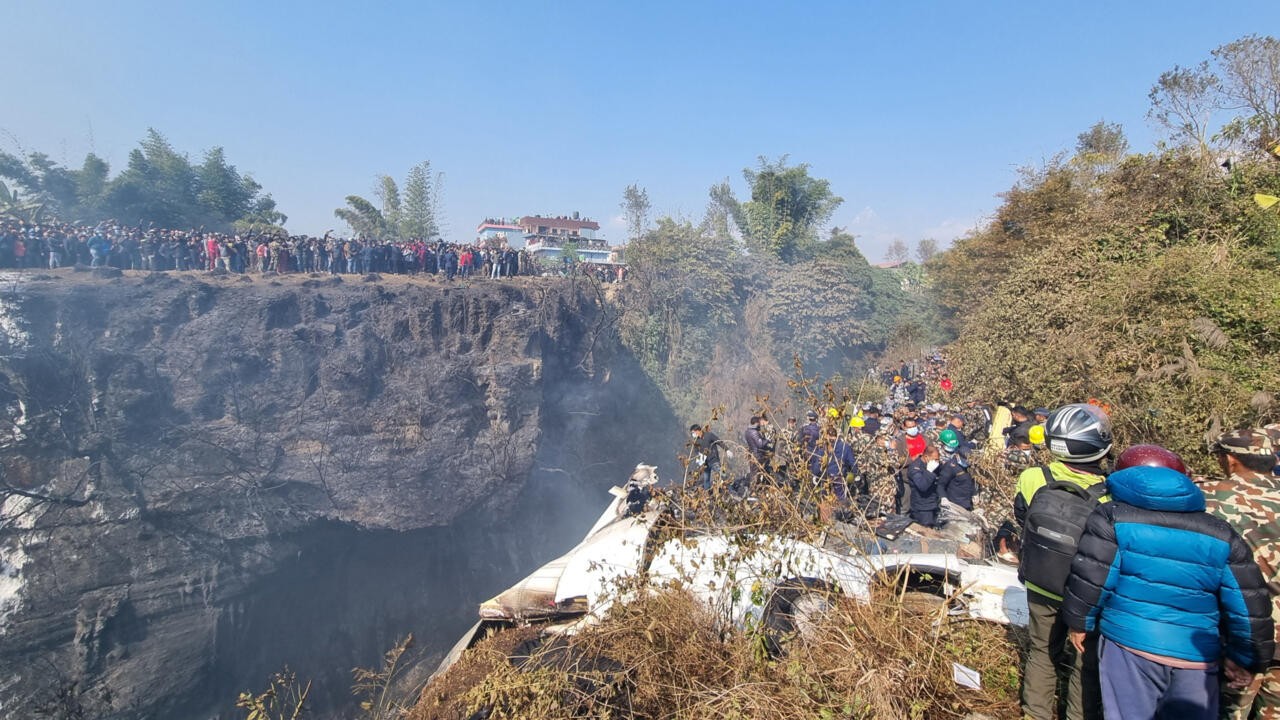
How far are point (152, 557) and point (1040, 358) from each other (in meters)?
16.8

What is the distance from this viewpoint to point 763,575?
3066mm

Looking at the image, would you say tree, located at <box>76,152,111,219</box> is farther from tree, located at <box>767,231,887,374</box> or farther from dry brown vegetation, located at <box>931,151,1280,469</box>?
dry brown vegetation, located at <box>931,151,1280,469</box>

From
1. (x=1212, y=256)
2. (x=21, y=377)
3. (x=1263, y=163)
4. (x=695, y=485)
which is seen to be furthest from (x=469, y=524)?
(x=1263, y=163)

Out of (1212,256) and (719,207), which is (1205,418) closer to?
(1212,256)

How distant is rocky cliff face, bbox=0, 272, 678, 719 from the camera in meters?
11.0

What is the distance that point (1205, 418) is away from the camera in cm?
568

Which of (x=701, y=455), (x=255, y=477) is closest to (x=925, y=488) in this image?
(x=701, y=455)

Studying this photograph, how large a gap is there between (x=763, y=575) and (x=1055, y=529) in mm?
1356

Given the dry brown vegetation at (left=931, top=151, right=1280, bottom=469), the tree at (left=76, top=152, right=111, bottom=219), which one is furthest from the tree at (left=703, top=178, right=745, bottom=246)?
the tree at (left=76, top=152, right=111, bottom=219)

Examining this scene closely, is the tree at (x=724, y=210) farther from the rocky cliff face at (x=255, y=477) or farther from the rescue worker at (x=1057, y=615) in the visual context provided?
the rescue worker at (x=1057, y=615)

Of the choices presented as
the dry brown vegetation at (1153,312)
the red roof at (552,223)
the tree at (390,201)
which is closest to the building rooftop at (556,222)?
the red roof at (552,223)

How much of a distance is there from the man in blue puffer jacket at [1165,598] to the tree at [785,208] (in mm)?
22766

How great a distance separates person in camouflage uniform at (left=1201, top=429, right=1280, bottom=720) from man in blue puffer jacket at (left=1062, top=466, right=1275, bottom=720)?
0.96ft

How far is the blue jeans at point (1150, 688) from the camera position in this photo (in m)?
2.07
